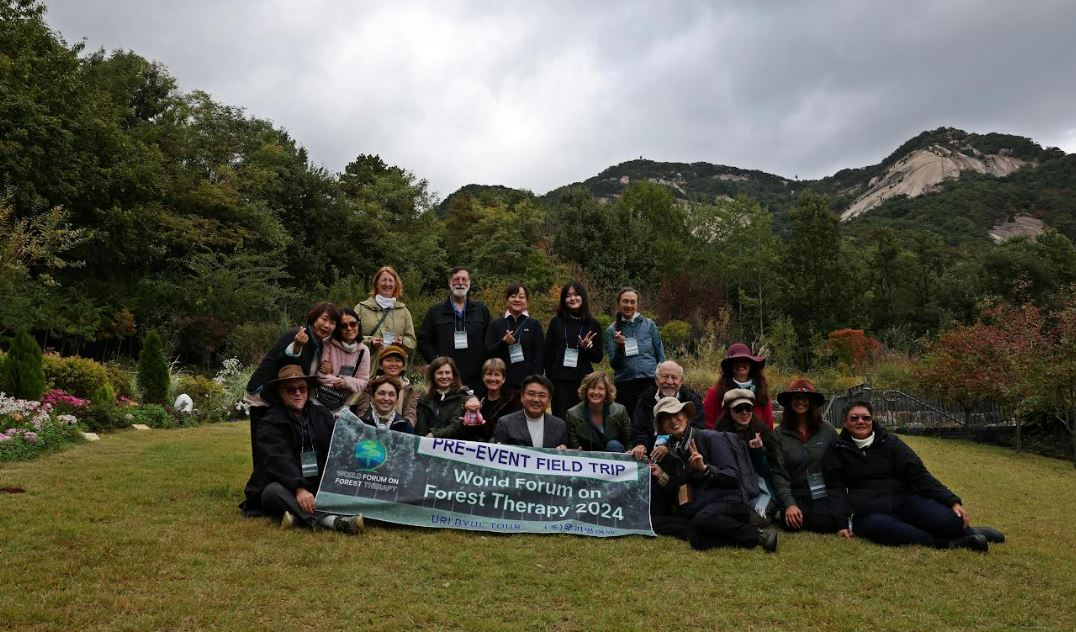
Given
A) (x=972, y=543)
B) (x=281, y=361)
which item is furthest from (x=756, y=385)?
(x=281, y=361)

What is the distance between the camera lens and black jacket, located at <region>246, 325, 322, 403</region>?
5621 millimetres

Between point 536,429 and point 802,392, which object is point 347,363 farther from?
→ point 802,392

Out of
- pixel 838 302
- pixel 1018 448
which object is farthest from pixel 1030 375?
pixel 838 302

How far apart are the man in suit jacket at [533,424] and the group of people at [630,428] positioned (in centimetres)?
1

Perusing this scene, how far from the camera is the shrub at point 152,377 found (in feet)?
45.7

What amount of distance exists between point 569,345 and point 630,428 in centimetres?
110

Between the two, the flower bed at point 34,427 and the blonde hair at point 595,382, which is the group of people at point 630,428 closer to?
the blonde hair at point 595,382

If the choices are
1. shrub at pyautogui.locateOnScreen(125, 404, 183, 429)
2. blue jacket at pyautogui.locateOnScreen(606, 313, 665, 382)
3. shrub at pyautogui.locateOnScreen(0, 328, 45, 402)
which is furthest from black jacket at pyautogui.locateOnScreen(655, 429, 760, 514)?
shrub at pyautogui.locateOnScreen(125, 404, 183, 429)

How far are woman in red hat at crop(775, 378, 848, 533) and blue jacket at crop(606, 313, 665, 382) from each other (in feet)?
4.36

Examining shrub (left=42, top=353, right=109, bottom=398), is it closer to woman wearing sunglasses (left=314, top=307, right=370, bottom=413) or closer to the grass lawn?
the grass lawn

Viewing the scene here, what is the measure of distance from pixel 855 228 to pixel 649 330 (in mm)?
59281

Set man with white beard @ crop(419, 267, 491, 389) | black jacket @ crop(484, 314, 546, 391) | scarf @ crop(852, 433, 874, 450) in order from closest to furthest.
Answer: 1. scarf @ crop(852, 433, 874, 450)
2. black jacket @ crop(484, 314, 546, 391)
3. man with white beard @ crop(419, 267, 491, 389)

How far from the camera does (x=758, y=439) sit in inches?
232

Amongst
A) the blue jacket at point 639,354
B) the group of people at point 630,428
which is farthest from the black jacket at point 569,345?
the blue jacket at point 639,354
